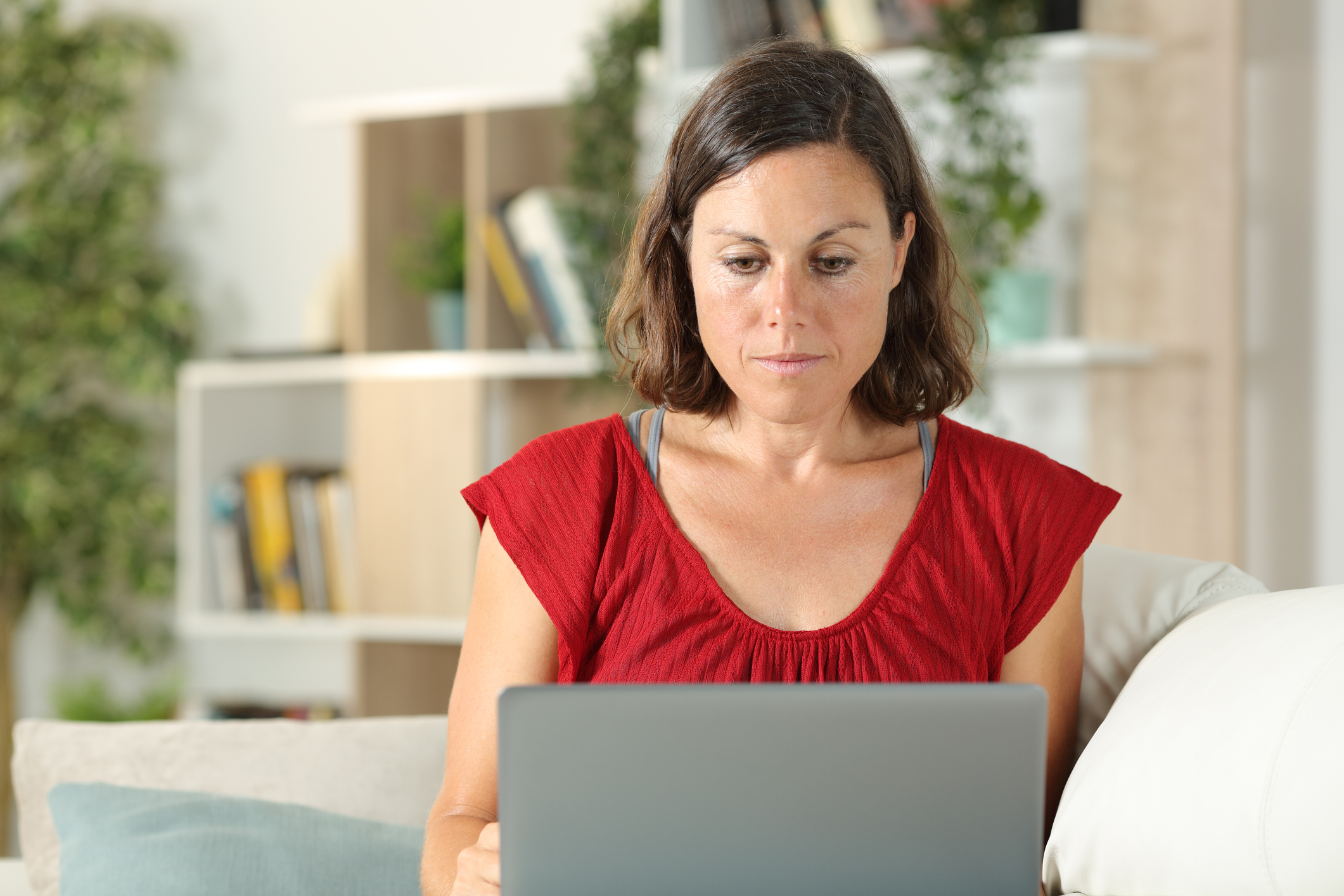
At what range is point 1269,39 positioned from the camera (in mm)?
2186

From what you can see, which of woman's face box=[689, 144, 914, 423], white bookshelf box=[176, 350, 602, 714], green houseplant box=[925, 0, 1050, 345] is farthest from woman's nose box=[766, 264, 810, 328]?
white bookshelf box=[176, 350, 602, 714]

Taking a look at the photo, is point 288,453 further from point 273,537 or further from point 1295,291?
point 1295,291

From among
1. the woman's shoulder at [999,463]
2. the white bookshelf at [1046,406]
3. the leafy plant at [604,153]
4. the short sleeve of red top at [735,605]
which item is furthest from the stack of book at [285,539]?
the woman's shoulder at [999,463]

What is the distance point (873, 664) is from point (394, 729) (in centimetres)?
56

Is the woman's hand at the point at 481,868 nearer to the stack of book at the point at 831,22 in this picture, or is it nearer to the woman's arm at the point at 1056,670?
the woman's arm at the point at 1056,670

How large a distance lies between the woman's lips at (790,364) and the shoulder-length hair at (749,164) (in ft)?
0.50

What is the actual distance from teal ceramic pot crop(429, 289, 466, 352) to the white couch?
1292 mm

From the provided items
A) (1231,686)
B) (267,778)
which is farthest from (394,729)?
(1231,686)

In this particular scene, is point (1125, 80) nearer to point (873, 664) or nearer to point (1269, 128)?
point (1269, 128)

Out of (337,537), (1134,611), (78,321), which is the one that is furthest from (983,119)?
(78,321)

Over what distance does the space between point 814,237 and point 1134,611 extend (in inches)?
18.1

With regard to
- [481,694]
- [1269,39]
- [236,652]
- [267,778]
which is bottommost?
[236,652]

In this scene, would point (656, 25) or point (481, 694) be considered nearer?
point (481, 694)

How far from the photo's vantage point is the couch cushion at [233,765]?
1386 millimetres
